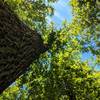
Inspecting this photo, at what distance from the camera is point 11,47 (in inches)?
263

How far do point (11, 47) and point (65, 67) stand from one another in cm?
A: 1502

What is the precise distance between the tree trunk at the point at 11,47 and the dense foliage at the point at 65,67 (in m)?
10.9

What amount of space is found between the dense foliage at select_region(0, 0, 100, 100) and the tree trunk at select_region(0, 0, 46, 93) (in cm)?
1089

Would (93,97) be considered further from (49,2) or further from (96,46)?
(49,2)

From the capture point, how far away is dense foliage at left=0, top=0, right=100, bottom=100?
19.4 m

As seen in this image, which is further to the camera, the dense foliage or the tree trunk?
the dense foliage

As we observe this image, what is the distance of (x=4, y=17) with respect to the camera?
21.9ft

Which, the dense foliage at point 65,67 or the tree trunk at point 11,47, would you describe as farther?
the dense foliage at point 65,67

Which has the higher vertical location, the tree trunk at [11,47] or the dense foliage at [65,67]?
the dense foliage at [65,67]

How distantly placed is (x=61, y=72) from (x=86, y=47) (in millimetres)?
2936

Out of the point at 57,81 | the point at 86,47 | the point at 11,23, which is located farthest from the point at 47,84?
the point at 11,23

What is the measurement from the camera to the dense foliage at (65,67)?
19391 millimetres

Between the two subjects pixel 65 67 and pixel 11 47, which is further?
pixel 65 67

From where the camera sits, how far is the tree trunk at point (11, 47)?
636 cm
